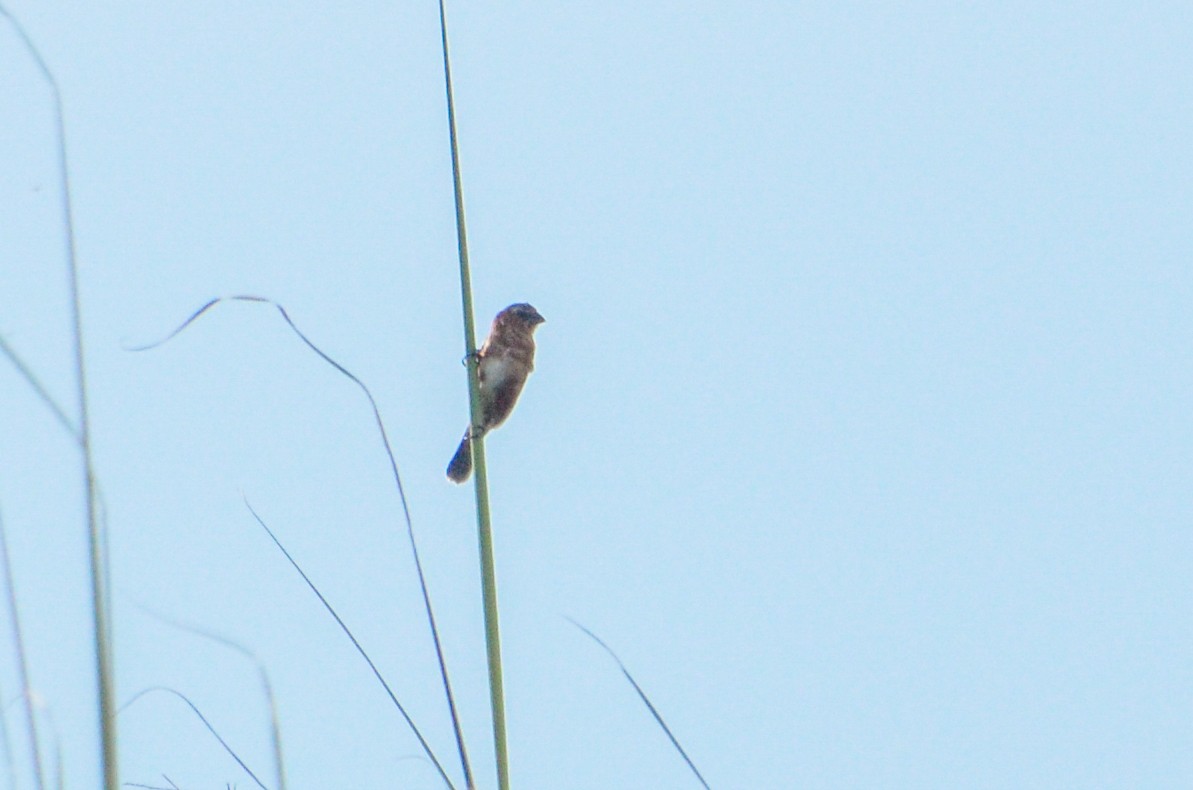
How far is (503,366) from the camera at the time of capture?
19.7ft

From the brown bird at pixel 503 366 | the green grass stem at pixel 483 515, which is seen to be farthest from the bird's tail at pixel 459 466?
the green grass stem at pixel 483 515

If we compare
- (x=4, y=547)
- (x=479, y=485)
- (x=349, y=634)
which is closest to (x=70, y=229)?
(x=4, y=547)

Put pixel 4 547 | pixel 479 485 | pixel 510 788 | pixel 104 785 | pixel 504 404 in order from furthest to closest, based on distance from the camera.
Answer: pixel 504 404
pixel 479 485
pixel 510 788
pixel 4 547
pixel 104 785

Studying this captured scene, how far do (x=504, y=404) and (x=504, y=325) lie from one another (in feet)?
1.08

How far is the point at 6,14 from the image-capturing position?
1111 millimetres

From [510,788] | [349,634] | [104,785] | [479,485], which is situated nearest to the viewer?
[104,785]

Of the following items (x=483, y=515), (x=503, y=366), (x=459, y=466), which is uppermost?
(x=483, y=515)

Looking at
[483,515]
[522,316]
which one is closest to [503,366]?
[522,316]

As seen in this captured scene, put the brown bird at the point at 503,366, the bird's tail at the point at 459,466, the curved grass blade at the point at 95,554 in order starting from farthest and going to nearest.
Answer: the bird's tail at the point at 459,466, the brown bird at the point at 503,366, the curved grass blade at the point at 95,554

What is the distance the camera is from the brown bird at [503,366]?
19.6ft

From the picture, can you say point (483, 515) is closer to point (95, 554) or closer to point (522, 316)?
point (95, 554)

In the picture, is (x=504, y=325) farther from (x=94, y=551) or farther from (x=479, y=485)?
(x=94, y=551)

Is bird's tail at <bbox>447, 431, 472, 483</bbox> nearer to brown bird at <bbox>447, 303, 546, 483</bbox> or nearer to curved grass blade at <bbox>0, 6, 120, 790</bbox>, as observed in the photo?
brown bird at <bbox>447, 303, 546, 483</bbox>

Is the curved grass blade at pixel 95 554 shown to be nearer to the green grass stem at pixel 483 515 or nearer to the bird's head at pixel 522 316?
the green grass stem at pixel 483 515
